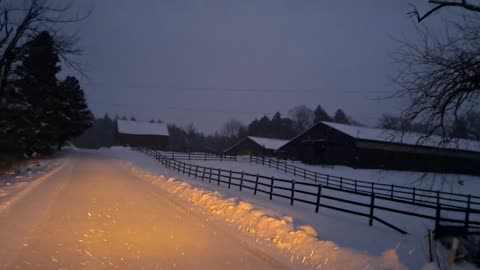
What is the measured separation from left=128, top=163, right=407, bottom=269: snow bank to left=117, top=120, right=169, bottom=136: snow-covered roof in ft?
260

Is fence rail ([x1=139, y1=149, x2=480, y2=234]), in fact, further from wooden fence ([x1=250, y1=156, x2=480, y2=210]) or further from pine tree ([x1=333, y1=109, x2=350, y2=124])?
pine tree ([x1=333, y1=109, x2=350, y2=124])

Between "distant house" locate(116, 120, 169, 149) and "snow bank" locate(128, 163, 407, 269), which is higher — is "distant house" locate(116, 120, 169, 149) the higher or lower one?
the higher one

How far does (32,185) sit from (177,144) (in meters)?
116

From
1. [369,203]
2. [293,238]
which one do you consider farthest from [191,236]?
[369,203]

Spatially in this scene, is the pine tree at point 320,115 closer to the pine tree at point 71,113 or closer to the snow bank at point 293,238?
the pine tree at point 71,113

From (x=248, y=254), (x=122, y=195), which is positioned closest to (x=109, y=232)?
(x=248, y=254)

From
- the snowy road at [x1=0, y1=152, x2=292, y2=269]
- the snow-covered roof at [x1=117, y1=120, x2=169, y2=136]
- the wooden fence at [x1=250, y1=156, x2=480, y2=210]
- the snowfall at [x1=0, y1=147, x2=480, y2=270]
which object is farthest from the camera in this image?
the snow-covered roof at [x1=117, y1=120, x2=169, y2=136]

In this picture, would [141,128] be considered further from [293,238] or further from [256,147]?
[293,238]

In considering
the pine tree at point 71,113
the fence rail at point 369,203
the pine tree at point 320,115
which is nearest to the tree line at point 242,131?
the pine tree at point 320,115

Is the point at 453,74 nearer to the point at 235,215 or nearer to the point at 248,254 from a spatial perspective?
the point at 248,254

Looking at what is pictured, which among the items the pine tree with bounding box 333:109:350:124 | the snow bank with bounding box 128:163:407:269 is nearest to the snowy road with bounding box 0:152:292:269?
the snow bank with bounding box 128:163:407:269

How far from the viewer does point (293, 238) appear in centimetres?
890

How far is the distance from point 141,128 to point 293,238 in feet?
287

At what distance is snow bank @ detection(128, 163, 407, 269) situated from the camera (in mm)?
7270
